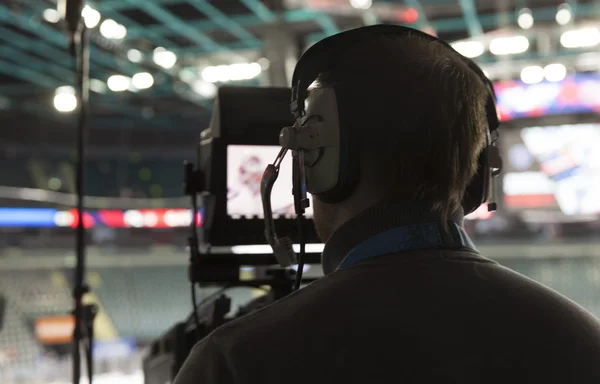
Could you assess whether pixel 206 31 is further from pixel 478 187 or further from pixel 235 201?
pixel 478 187

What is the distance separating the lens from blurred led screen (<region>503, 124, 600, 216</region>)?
7.68 metres

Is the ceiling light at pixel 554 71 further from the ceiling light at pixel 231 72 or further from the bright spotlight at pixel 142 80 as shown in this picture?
the bright spotlight at pixel 142 80

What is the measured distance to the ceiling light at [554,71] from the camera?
8352 millimetres

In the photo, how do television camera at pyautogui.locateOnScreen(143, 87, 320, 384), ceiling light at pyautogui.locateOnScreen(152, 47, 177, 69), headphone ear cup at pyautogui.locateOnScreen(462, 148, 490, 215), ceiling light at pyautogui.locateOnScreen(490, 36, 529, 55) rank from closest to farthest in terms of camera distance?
headphone ear cup at pyautogui.locateOnScreen(462, 148, 490, 215) < television camera at pyautogui.locateOnScreen(143, 87, 320, 384) < ceiling light at pyautogui.locateOnScreen(490, 36, 529, 55) < ceiling light at pyautogui.locateOnScreen(152, 47, 177, 69)

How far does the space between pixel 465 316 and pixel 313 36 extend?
790 cm

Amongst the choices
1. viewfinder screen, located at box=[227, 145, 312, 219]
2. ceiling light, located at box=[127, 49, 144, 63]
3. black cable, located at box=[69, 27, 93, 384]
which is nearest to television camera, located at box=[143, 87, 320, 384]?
viewfinder screen, located at box=[227, 145, 312, 219]

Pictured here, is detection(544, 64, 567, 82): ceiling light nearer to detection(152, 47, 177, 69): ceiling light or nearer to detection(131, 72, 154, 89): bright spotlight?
detection(152, 47, 177, 69): ceiling light

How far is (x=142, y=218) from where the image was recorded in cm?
1276

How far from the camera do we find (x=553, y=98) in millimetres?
7789

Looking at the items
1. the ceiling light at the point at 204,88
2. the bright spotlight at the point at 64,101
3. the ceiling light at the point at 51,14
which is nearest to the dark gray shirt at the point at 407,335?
the ceiling light at the point at 51,14

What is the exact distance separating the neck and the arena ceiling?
5.67 metres

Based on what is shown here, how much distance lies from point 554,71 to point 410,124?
8856mm

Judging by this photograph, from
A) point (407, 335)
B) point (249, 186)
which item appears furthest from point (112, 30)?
point (407, 335)

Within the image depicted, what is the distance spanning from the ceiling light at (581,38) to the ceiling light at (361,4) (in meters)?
2.74
